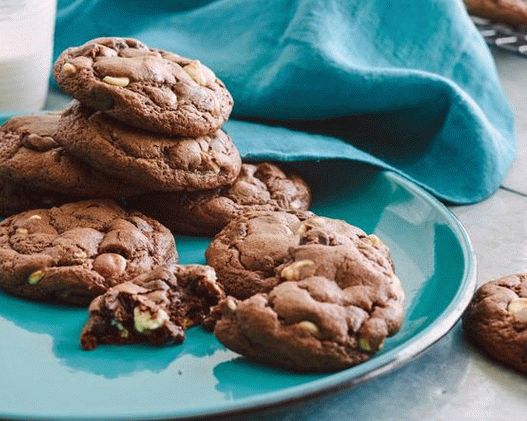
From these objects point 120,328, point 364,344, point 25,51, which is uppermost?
point 364,344

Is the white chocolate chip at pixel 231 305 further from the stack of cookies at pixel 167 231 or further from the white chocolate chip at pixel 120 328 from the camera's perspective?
the white chocolate chip at pixel 120 328

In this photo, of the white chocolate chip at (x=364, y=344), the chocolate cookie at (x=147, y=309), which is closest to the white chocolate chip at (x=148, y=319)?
the chocolate cookie at (x=147, y=309)

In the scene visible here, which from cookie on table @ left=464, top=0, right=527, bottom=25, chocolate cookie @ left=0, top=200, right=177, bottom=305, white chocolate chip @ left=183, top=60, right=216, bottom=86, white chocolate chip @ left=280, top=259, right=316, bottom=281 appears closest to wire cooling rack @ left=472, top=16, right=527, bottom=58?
cookie on table @ left=464, top=0, right=527, bottom=25

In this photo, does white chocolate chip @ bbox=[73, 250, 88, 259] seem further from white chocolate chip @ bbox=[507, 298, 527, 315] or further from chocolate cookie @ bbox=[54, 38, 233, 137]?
white chocolate chip @ bbox=[507, 298, 527, 315]

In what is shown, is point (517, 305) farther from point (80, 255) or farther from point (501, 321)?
point (80, 255)

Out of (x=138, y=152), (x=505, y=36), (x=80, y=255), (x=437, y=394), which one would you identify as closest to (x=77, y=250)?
(x=80, y=255)

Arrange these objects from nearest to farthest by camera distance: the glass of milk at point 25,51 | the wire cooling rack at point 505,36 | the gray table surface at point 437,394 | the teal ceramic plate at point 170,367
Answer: the teal ceramic plate at point 170,367 → the gray table surface at point 437,394 → the glass of milk at point 25,51 → the wire cooling rack at point 505,36

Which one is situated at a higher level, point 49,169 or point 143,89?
point 143,89
